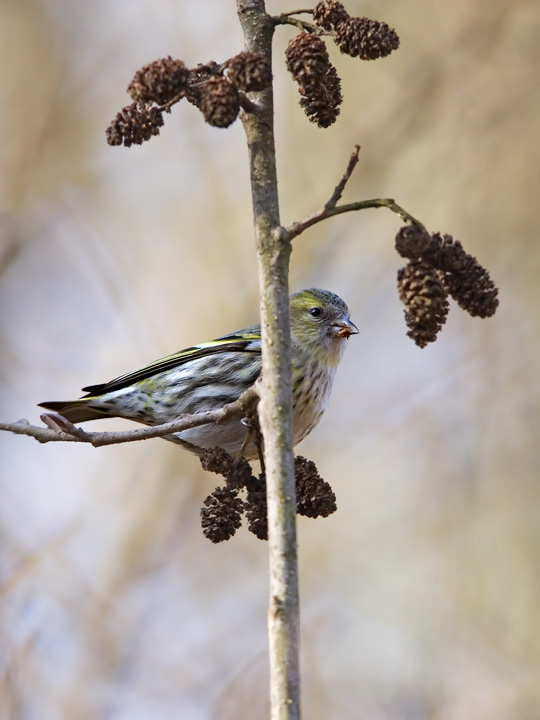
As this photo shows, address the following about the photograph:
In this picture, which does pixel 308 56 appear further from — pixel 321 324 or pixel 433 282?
pixel 321 324

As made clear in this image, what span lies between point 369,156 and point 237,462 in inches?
128

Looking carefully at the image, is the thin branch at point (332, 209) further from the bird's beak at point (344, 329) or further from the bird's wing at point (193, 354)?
the bird's beak at point (344, 329)

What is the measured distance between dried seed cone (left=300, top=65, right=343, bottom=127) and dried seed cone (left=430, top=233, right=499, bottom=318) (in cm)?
36

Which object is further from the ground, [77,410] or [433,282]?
[77,410]

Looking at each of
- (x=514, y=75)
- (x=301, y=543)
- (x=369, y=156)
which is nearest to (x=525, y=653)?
(x=301, y=543)

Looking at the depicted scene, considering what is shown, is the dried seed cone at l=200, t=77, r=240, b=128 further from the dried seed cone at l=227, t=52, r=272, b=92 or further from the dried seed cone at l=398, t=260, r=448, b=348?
the dried seed cone at l=398, t=260, r=448, b=348

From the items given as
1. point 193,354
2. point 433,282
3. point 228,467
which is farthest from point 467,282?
point 193,354

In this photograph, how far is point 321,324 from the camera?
11.7 ft

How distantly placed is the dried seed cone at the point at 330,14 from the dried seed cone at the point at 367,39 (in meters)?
0.04

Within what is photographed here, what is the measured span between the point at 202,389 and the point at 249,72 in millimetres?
1830

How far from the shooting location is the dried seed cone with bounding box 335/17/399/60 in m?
1.59

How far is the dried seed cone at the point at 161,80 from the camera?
1.49 metres

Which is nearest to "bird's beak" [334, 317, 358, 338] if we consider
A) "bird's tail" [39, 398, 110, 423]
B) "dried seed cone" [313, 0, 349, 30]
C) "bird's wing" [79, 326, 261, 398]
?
"bird's wing" [79, 326, 261, 398]

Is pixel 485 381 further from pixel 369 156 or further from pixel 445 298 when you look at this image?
pixel 445 298
